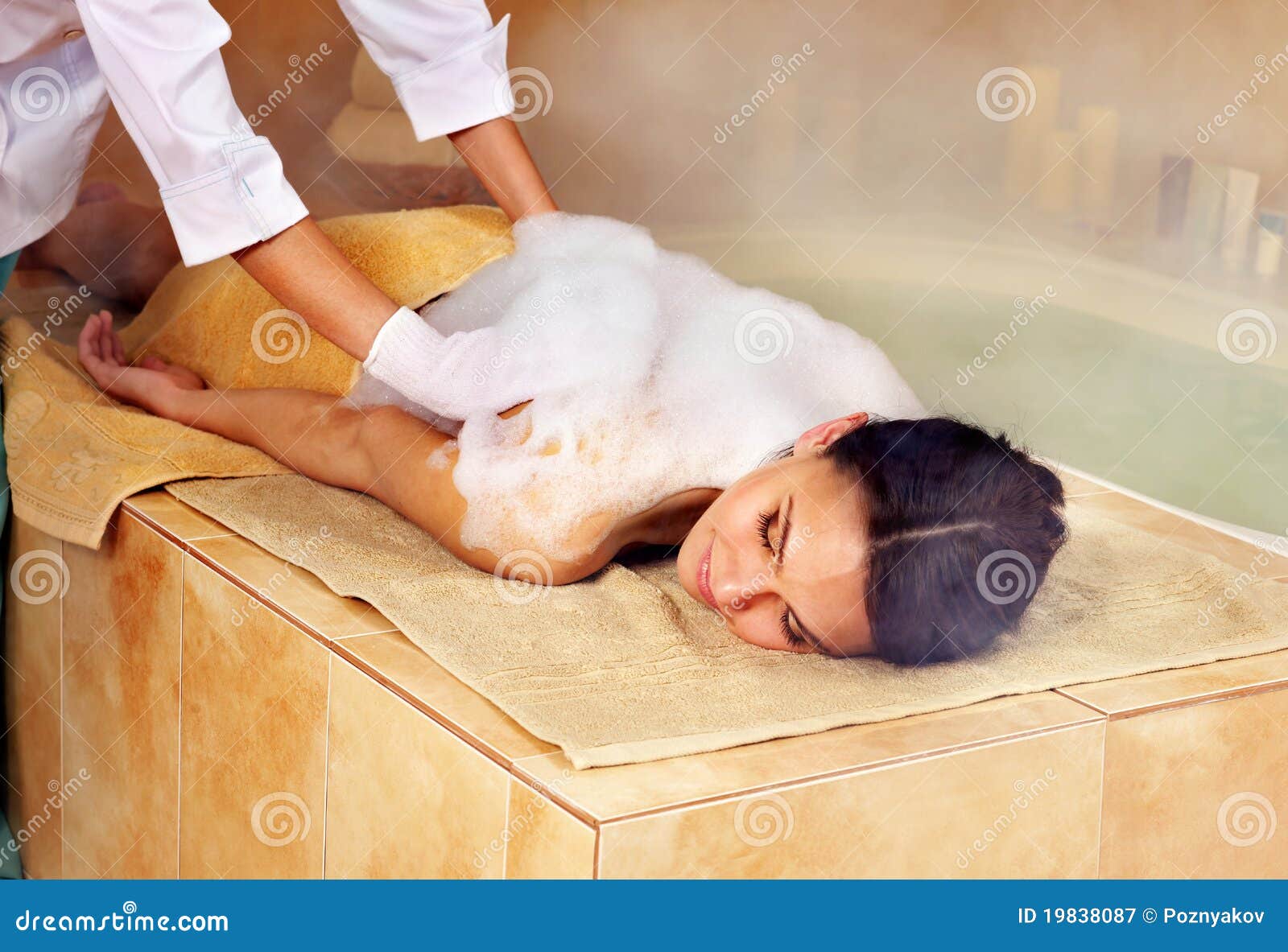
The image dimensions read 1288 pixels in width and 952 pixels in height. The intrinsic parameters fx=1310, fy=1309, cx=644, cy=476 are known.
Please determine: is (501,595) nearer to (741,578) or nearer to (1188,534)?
(741,578)

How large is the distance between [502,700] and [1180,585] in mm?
768

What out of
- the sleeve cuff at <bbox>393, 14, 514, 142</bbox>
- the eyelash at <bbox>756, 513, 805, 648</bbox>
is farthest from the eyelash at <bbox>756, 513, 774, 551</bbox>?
the sleeve cuff at <bbox>393, 14, 514, 142</bbox>

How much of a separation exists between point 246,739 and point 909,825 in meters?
0.65

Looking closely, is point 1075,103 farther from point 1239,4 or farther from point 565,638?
point 565,638

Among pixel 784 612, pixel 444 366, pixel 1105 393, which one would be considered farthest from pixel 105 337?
pixel 1105 393

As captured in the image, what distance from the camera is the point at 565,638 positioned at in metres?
1.16

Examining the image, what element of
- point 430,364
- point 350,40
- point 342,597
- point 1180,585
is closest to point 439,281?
point 430,364

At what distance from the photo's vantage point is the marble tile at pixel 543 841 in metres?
0.88

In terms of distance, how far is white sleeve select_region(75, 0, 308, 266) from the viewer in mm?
1227

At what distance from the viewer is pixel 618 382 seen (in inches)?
53.1

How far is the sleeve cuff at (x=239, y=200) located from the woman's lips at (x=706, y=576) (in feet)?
1.67

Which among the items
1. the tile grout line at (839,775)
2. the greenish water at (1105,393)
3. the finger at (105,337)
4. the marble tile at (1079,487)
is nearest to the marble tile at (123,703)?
the finger at (105,337)

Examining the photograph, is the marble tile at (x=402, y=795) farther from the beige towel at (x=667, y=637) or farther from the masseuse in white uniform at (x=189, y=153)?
the masseuse in white uniform at (x=189, y=153)

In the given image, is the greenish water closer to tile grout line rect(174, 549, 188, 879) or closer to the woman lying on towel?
the woman lying on towel
